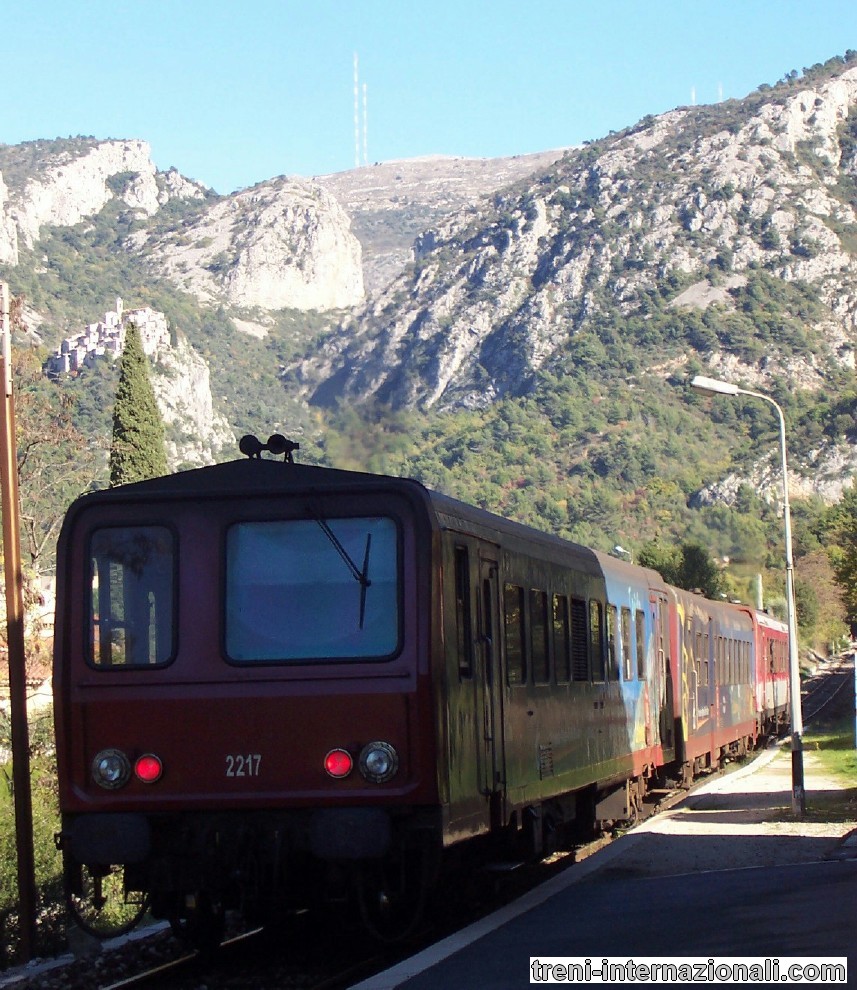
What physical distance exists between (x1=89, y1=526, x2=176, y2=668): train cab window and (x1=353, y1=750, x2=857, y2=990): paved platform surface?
2502 millimetres

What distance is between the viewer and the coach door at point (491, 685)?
10180 mm

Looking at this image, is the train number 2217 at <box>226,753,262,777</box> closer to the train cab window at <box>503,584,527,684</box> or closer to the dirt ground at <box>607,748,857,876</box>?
the train cab window at <box>503,584,527,684</box>

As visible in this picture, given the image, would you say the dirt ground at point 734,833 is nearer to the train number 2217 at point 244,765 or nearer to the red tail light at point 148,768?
the train number 2217 at point 244,765

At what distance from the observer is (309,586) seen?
918cm

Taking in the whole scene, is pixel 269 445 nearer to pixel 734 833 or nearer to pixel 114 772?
pixel 114 772

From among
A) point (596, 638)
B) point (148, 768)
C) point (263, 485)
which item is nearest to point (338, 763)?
point (148, 768)

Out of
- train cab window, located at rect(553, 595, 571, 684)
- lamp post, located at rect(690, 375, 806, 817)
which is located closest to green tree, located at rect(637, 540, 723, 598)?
lamp post, located at rect(690, 375, 806, 817)

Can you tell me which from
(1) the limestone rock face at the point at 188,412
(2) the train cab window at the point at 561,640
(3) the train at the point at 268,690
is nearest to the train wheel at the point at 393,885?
(3) the train at the point at 268,690

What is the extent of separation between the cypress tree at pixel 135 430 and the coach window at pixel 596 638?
30036 mm

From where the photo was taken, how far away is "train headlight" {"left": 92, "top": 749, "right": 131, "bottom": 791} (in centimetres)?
929

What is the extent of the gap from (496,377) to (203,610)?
4839 inches

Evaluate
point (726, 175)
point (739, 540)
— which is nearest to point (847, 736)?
point (739, 540)

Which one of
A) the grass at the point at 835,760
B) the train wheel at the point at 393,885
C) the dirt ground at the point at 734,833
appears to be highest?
the train wheel at the point at 393,885

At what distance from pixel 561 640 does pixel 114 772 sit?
4652 millimetres
